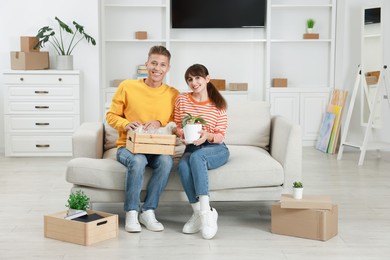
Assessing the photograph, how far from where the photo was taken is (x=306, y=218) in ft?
12.7

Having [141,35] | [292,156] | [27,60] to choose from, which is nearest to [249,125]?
[292,156]

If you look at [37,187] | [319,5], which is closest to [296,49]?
[319,5]

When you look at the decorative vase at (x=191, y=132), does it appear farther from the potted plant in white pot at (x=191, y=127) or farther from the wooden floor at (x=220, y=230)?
the wooden floor at (x=220, y=230)

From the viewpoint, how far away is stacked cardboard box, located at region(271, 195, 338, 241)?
3.83 m

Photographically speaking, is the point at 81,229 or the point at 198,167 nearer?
the point at 81,229

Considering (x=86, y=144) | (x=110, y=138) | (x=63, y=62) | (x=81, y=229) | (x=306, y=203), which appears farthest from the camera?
(x=63, y=62)

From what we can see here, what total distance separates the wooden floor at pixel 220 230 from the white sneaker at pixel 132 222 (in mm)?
38

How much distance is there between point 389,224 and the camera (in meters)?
4.23

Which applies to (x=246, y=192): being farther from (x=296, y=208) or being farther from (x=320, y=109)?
(x=320, y=109)

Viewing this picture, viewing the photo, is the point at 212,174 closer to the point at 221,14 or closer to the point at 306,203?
the point at 306,203

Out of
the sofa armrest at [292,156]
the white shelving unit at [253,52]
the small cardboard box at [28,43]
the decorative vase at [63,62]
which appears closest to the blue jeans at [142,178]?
the sofa armrest at [292,156]

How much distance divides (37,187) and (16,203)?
0.59 meters

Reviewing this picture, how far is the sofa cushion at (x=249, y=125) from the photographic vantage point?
15.6 ft

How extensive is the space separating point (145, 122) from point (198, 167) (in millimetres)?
520
